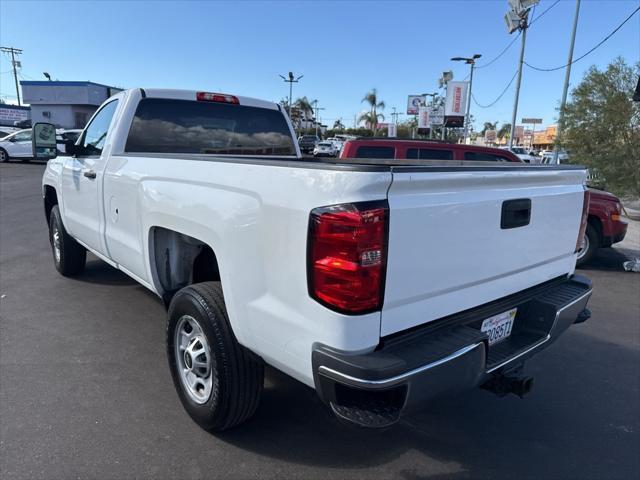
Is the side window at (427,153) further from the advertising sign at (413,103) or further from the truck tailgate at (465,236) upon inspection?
the advertising sign at (413,103)

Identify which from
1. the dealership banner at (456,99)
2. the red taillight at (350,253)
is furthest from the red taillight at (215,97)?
the dealership banner at (456,99)

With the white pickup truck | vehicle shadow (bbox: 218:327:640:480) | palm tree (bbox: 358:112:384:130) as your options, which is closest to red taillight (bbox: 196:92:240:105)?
the white pickup truck

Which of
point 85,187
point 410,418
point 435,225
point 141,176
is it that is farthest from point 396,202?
point 85,187

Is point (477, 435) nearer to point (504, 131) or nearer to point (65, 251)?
point (65, 251)

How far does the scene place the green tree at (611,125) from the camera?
37.1 ft

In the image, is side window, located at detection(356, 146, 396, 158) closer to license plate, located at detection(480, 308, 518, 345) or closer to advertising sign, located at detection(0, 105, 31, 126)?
license plate, located at detection(480, 308, 518, 345)

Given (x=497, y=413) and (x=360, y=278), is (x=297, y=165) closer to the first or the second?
(x=360, y=278)

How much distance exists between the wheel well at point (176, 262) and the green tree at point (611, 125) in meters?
11.5

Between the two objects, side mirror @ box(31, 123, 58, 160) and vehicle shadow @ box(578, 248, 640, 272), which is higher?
side mirror @ box(31, 123, 58, 160)

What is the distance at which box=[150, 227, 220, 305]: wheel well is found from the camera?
3.26 meters

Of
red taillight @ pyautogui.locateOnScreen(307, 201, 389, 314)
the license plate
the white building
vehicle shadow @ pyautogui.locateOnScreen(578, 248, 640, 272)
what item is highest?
the white building

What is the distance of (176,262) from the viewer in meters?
3.44

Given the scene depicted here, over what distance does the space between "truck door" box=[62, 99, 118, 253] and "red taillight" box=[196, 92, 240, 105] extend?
2.49ft

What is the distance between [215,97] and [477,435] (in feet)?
11.7
